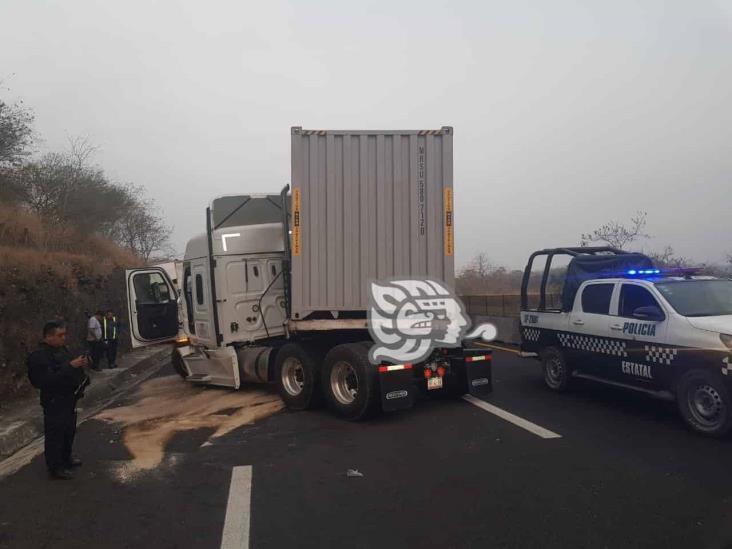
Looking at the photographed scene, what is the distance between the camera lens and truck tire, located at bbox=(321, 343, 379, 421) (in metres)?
7.33

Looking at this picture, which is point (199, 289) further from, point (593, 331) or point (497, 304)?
point (497, 304)

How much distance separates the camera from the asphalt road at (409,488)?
4113 millimetres

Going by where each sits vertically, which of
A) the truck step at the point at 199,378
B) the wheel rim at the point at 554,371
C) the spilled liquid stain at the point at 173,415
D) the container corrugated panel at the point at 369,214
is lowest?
the spilled liquid stain at the point at 173,415

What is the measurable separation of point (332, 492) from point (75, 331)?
989 cm

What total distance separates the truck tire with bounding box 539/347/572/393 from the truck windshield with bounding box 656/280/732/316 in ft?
6.91

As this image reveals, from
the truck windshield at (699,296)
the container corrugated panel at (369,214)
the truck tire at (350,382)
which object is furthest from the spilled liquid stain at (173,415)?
the truck windshield at (699,296)

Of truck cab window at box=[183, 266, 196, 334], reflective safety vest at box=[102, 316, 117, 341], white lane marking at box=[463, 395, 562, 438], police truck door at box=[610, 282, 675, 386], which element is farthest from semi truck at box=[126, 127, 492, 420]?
reflective safety vest at box=[102, 316, 117, 341]

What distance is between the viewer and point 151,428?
7719 mm

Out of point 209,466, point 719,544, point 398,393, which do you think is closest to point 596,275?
point 398,393

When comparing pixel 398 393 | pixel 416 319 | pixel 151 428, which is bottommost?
pixel 151 428

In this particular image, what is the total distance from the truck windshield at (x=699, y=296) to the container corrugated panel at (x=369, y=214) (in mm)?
2744

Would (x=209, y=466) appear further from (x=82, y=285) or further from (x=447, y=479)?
A: (x=82, y=285)

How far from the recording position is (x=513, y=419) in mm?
7453

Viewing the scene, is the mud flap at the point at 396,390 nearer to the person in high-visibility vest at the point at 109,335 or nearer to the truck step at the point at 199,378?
the truck step at the point at 199,378
